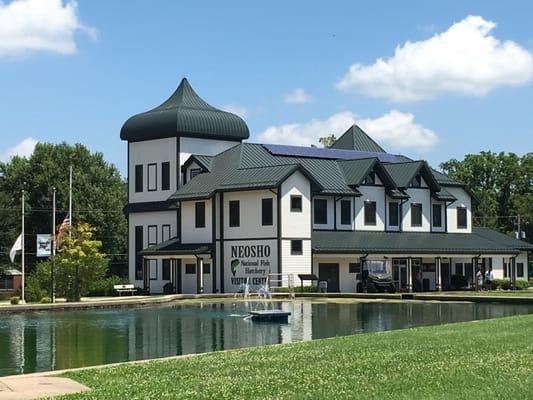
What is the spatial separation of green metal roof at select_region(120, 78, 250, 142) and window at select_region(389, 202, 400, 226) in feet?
38.6

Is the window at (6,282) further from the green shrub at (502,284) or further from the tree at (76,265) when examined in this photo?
the green shrub at (502,284)

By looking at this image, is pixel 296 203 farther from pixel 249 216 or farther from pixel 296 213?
pixel 249 216

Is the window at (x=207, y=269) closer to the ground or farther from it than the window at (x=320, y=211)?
closer to the ground

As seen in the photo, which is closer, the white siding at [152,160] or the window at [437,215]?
the white siding at [152,160]

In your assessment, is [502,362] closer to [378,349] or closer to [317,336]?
[378,349]

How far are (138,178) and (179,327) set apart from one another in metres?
37.5

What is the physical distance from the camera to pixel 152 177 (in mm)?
66750

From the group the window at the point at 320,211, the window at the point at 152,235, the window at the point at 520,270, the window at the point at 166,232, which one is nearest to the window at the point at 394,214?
the window at the point at 320,211

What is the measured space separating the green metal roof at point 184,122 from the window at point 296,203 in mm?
10566

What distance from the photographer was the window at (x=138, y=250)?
66938mm

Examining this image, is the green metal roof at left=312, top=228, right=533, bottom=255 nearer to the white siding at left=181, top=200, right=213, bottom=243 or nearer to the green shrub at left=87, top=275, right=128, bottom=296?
the white siding at left=181, top=200, right=213, bottom=243

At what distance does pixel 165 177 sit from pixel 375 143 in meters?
19.9

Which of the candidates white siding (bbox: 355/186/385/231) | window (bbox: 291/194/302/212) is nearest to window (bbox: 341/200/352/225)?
white siding (bbox: 355/186/385/231)

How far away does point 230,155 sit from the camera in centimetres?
6362
